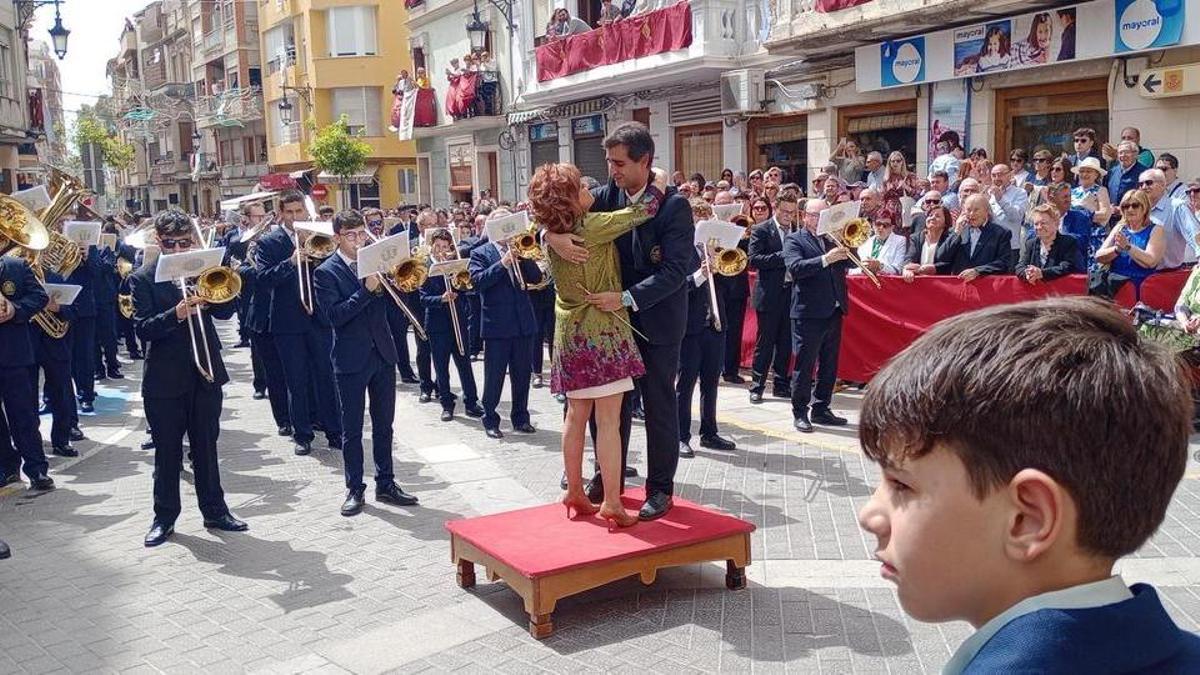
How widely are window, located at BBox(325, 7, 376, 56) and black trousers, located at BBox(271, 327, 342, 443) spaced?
35.8 m

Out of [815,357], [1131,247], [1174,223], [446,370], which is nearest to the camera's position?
[1131,247]

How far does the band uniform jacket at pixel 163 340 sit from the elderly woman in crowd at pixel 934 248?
6541mm

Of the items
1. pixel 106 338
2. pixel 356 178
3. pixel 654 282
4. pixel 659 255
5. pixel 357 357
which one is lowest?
pixel 106 338

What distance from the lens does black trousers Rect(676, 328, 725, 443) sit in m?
8.14

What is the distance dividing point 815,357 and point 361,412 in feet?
13.1

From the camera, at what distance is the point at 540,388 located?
1166 cm

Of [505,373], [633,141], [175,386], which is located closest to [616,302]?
[633,141]

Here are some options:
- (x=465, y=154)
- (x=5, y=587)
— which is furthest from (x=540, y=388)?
(x=465, y=154)

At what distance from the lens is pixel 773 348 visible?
33.6 ft

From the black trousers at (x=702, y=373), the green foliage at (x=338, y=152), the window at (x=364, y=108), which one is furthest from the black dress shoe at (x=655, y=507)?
the window at (x=364, y=108)

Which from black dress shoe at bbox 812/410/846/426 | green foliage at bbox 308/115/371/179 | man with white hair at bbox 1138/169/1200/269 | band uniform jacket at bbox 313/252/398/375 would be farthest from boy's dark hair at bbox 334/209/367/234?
green foliage at bbox 308/115/371/179

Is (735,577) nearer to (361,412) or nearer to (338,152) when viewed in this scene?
(361,412)

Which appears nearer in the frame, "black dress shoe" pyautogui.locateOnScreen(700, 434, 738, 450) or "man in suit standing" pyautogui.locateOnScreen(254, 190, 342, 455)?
"black dress shoe" pyautogui.locateOnScreen(700, 434, 738, 450)

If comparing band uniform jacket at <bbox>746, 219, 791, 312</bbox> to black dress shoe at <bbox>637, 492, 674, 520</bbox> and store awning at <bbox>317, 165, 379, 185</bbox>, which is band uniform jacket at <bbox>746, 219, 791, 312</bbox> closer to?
black dress shoe at <bbox>637, 492, 674, 520</bbox>
